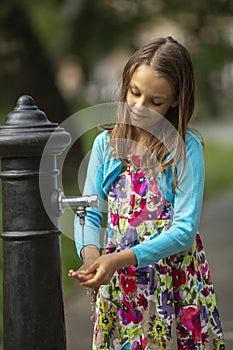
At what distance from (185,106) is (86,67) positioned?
56.6 feet

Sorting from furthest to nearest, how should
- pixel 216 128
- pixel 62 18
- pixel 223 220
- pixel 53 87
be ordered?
pixel 216 128 → pixel 62 18 → pixel 53 87 → pixel 223 220

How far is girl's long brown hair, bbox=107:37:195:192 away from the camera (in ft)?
11.7

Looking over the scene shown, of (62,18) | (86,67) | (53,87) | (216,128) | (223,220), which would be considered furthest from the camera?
(216,128)

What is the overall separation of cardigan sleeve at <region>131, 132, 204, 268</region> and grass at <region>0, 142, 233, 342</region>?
1.25 ft

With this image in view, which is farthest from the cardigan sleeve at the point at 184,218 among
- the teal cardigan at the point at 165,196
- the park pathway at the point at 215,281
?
the park pathway at the point at 215,281

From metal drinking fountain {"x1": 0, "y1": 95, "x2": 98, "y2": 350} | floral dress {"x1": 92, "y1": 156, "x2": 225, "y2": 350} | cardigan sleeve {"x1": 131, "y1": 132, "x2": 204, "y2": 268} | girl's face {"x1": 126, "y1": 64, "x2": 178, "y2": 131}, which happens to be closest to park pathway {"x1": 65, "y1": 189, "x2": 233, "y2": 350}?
floral dress {"x1": 92, "y1": 156, "x2": 225, "y2": 350}

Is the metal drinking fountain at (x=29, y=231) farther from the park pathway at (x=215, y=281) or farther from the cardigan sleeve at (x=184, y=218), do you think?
the park pathway at (x=215, y=281)

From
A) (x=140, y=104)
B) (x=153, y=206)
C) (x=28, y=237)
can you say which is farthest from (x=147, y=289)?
(x=140, y=104)

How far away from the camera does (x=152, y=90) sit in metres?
3.52

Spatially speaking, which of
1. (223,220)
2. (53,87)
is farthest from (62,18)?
(223,220)

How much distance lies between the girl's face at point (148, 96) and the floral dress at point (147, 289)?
18cm

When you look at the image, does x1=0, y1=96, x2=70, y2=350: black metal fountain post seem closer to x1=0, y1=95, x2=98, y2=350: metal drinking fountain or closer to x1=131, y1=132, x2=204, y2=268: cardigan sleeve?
x1=0, y1=95, x2=98, y2=350: metal drinking fountain

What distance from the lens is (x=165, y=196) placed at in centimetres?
358

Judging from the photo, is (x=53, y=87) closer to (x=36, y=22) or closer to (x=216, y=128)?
(x=36, y=22)
